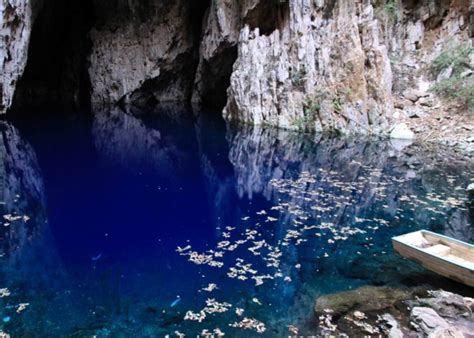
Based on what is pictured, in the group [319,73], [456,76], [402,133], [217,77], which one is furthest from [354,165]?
[217,77]

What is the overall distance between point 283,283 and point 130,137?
14.5 meters

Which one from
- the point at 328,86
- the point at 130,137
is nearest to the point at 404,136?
the point at 328,86

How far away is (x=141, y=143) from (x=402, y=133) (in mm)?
11972

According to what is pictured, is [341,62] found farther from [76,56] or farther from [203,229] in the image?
[76,56]

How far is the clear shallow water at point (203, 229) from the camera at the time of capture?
18.6 ft

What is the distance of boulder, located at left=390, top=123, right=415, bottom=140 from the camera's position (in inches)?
749

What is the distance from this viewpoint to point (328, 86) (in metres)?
19.9

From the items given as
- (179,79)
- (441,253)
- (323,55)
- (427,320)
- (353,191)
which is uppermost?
(179,79)

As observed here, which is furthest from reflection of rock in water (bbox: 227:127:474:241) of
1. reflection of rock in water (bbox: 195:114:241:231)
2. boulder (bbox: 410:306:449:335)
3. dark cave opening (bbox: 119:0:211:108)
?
dark cave opening (bbox: 119:0:211:108)

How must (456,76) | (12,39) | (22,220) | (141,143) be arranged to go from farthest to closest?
1. (456,76)
2. (12,39)
3. (141,143)
4. (22,220)

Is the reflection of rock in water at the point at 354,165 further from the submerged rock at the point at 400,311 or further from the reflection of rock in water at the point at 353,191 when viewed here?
the submerged rock at the point at 400,311

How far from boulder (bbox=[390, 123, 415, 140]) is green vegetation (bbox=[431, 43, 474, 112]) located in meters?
2.55

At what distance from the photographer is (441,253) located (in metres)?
6.71

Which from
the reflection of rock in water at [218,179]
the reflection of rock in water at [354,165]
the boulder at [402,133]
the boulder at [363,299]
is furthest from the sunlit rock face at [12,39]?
the boulder at [363,299]
